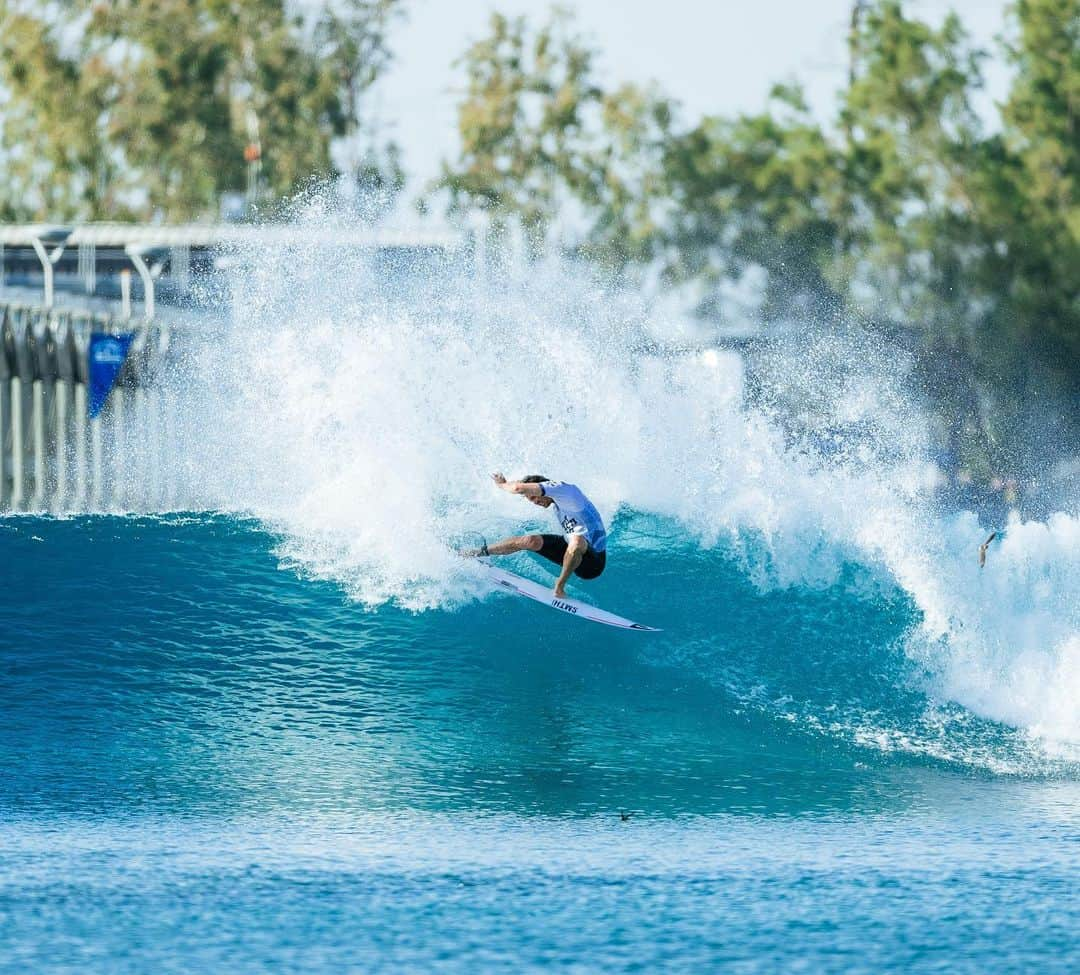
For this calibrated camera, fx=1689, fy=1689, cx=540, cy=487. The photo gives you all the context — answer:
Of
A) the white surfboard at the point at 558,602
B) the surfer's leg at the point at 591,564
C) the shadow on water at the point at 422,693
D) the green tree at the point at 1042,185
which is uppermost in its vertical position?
the green tree at the point at 1042,185

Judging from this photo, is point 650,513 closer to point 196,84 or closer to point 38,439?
point 38,439

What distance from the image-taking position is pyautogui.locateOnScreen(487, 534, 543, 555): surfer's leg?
1330cm

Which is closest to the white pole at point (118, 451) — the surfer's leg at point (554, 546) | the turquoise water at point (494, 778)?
the turquoise water at point (494, 778)

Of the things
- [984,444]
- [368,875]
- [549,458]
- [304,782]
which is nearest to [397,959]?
[368,875]

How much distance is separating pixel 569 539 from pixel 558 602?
62 centimetres

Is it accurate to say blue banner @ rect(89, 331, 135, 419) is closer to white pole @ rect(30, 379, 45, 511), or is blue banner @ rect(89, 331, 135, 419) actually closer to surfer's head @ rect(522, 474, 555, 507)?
white pole @ rect(30, 379, 45, 511)

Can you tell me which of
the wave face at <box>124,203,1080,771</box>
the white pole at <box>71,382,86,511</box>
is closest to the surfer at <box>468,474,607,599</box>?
→ the wave face at <box>124,203,1080,771</box>

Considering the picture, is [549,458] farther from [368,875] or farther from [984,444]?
[984,444]

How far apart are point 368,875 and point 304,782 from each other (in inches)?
87.5

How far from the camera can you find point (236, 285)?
22609 millimetres

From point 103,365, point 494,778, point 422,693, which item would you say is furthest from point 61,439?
point 494,778

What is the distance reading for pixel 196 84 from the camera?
49.5 metres

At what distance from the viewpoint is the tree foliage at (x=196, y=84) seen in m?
48.7

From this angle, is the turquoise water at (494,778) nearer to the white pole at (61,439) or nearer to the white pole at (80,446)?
the white pole at (61,439)
